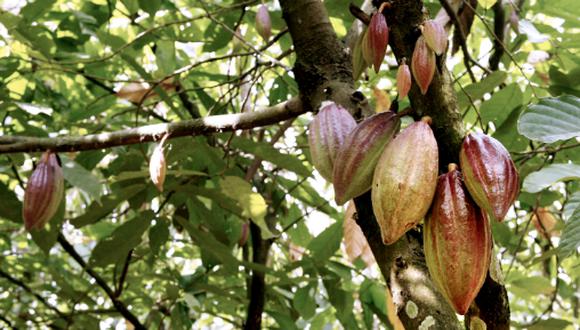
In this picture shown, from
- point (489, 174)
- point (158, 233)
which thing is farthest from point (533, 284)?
point (489, 174)

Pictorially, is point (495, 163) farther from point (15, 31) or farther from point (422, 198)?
point (15, 31)

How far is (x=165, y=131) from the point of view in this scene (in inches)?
39.9

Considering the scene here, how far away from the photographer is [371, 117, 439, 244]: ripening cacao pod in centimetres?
60

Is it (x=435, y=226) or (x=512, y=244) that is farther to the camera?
(x=512, y=244)

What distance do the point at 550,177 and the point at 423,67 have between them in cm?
40

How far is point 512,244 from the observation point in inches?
75.6

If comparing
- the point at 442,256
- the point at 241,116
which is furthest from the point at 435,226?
the point at 241,116

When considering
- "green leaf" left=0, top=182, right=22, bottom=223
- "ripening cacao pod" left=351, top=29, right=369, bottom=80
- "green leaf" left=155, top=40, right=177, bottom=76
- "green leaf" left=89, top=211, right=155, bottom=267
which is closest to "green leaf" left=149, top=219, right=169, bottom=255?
"green leaf" left=89, top=211, right=155, bottom=267

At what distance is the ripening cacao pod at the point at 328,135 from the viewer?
84 centimetres

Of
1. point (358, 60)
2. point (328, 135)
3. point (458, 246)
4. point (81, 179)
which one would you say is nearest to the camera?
point (458, 246)

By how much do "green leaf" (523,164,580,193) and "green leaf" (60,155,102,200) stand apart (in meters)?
0.78

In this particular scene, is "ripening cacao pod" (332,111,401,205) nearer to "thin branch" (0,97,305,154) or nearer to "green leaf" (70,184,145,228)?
"thin branch" (0,97,305,154)

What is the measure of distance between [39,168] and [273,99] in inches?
35.7

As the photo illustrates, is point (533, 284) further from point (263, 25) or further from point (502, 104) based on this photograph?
point (263, 25)
